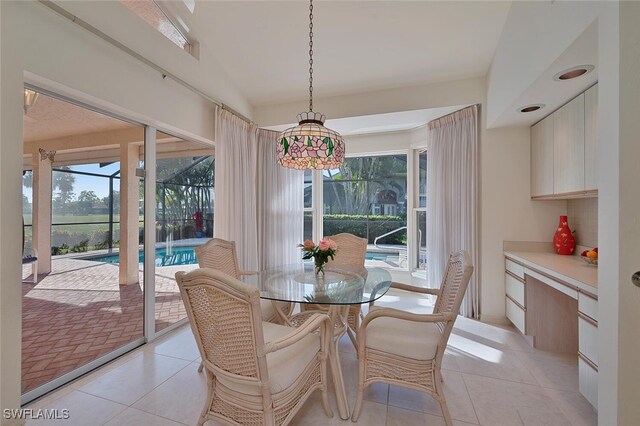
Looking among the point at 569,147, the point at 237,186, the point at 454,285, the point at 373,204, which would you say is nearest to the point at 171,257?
the point at 237,186

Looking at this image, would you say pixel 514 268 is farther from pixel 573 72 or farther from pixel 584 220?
pixel 573 72

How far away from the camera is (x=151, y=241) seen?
8.45 ft

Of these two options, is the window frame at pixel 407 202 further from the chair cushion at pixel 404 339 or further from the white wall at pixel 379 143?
the chair cushion at pixel 404 339

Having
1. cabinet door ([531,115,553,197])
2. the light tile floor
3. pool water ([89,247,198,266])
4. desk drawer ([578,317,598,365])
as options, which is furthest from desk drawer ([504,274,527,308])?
pool water ([89,247,198,266])

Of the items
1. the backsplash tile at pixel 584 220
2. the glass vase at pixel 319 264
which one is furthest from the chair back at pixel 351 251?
the backsplash tile at pixel 584 220

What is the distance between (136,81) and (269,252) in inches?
102

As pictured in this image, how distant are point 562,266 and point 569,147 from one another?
101cm

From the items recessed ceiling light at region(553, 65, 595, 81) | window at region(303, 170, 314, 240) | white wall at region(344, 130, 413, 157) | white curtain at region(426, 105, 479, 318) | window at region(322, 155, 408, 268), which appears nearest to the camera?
recessed ceiling light at region(553, 65, 595, 81)

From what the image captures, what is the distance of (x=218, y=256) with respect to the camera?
94.3 inches

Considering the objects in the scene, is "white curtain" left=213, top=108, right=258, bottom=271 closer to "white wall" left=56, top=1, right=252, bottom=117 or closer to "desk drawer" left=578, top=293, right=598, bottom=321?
"white wall" left=56, top=1, right=252, bottom=117

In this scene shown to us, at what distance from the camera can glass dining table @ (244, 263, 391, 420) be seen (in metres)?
1.68

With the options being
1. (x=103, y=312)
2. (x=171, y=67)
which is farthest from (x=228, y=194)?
(x=103, y=312)

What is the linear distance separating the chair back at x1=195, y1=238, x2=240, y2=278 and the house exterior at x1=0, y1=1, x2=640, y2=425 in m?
1.03

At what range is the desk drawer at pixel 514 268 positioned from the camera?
2.55 metres
